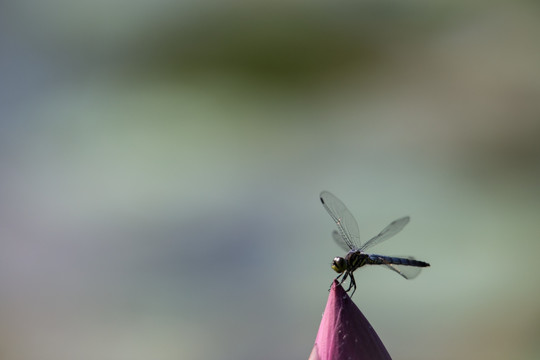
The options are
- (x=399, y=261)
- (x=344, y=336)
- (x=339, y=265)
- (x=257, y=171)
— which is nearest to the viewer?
(x=344, y=336)

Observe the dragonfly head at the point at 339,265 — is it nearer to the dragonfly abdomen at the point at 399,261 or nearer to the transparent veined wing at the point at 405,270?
the dragonfly abdomen at the point at 399,261

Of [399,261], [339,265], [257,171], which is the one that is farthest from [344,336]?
[257,171]

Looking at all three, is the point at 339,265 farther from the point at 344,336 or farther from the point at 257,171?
the point at 257,171

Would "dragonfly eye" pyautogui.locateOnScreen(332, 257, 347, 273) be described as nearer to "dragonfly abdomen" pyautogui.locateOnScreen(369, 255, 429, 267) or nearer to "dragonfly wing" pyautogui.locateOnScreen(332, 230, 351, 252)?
"dragonfly abdomen" pyautogui.locateOnScreen(369, 255, 429, 267)

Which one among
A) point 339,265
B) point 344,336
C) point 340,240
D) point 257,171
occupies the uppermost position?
point 257,171

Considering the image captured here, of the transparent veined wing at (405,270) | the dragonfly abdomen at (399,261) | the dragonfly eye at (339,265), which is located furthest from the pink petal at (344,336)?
the transparent veined wing at (405,270)

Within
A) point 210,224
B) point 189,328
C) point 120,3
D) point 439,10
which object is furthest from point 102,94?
point 439,10
